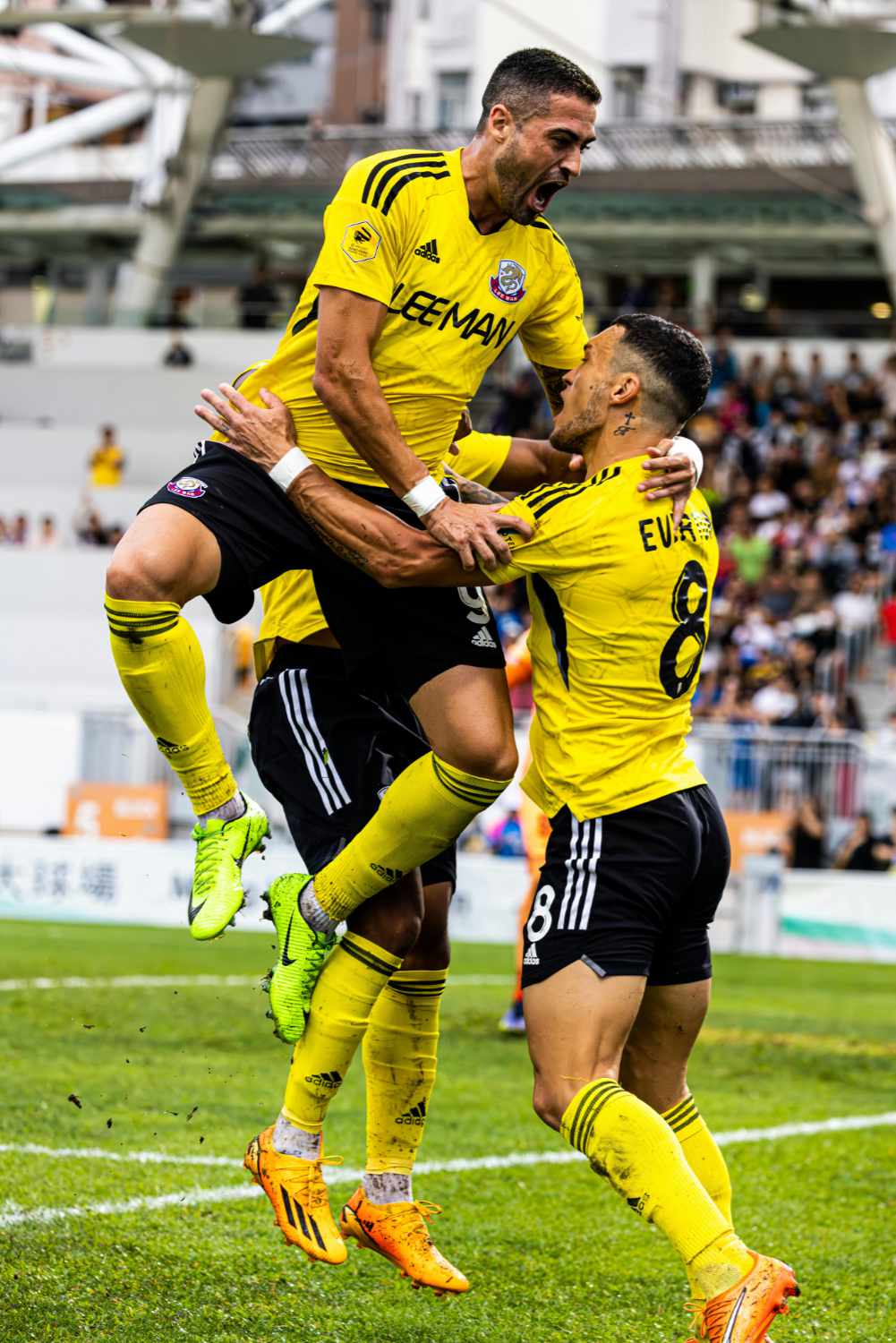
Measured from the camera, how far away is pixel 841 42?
29.6m

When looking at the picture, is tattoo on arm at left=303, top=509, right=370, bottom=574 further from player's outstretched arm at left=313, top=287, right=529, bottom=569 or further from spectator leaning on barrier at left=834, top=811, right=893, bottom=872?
spectator leaning on barrier at left=834, top=811, right=893, bottom=872

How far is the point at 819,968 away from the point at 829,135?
22.8 m

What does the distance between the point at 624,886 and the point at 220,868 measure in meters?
1.22


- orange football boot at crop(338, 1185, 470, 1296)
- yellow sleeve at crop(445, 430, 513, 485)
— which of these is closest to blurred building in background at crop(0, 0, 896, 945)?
yellow sleeve at crop(445, 430, 513, 485)

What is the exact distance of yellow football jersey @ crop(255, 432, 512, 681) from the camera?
5898 millimetres

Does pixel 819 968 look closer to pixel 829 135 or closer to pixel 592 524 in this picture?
pixel 592 524

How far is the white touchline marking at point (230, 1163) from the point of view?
19.8ft

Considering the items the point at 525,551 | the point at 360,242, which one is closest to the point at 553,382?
the point at 360,242

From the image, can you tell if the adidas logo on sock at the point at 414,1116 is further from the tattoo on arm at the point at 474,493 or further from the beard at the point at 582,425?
the beard at the point at 582,425

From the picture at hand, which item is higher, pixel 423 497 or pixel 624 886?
pixel 423 497

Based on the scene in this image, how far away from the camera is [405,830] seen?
5352 millimetres

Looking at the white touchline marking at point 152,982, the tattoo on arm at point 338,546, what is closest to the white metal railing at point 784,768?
the white touchline marking at point 152,982

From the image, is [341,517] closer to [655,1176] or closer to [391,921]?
[391,921]

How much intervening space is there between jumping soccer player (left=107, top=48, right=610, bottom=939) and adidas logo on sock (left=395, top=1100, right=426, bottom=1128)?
0.86 m
